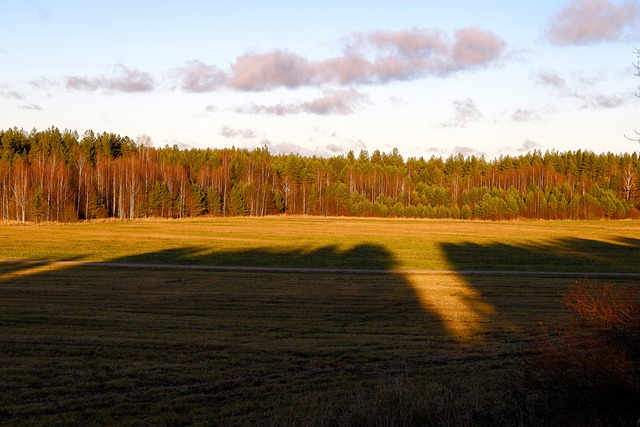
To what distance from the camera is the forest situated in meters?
114

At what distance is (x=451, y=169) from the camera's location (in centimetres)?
19450

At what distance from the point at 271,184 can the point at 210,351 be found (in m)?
143

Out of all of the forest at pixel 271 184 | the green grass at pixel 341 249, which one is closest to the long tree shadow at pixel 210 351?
the green grass at pixel 341 249

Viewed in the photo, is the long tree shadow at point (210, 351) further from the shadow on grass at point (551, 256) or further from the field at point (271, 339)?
the shadow on grass at point (551, 256)

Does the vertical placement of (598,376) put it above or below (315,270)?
above

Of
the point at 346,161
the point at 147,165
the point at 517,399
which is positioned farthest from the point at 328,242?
the point at 346,161

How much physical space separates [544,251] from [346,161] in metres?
133

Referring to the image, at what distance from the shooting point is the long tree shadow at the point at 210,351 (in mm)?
11594

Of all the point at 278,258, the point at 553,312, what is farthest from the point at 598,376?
the point at 278,258

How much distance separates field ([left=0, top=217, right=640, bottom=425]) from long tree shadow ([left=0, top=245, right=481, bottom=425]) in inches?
2.2

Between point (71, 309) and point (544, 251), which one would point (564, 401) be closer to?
point (71, 309)

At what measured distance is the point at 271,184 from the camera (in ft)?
519

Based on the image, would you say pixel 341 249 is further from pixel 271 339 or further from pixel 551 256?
pixel 271 339

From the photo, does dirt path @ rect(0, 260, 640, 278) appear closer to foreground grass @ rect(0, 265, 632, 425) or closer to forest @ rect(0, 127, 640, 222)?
foreground grass @ rect(0, 265, 632, 425)
